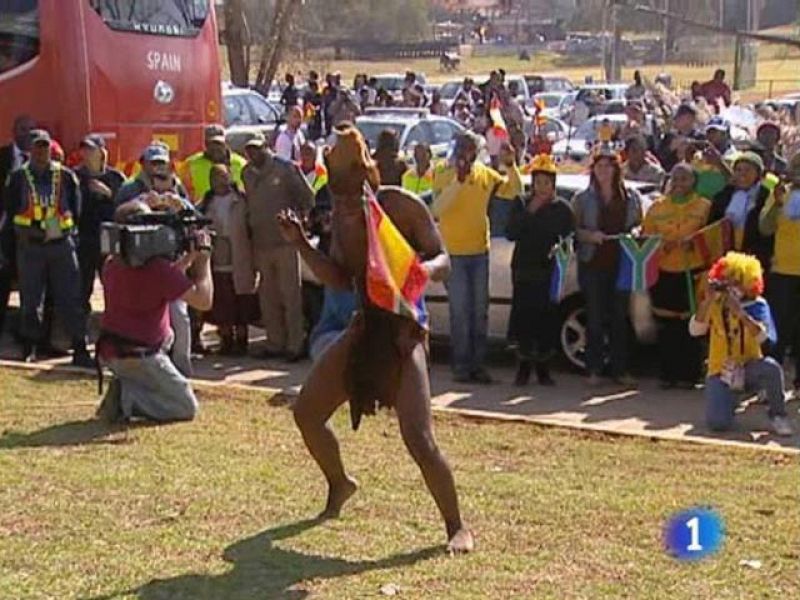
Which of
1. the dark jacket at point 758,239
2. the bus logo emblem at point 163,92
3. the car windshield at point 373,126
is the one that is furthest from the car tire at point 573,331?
the car windshield at point 373,126

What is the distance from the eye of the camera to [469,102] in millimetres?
32344

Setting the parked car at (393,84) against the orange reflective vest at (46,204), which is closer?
the orange reflective vest at (46,204)

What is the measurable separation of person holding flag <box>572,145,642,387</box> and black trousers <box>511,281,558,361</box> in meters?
0.30

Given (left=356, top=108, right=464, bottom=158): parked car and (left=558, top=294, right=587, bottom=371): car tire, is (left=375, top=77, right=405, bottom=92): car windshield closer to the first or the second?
(left=356, top=108, right=464, bottom=158): parked car

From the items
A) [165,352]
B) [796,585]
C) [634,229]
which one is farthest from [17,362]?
[796,585]

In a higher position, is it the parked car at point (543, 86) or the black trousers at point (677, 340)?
the parked car at point (543, 86)

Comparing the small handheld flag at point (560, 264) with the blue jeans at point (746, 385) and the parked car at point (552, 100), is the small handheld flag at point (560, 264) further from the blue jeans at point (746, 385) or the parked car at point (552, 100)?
the parked car at point (552, 100)

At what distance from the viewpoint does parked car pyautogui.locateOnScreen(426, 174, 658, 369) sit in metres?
11.8

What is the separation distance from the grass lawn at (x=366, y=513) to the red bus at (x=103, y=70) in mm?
4985

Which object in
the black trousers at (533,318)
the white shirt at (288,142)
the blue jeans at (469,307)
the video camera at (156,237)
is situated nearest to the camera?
the video camera at (156,237)

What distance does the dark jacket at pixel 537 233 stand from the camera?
445 inches

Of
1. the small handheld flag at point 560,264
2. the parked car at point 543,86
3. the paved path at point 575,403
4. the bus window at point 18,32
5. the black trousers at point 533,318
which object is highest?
the bus window at point 18,32

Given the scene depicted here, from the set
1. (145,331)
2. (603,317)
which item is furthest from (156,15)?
(145,331)

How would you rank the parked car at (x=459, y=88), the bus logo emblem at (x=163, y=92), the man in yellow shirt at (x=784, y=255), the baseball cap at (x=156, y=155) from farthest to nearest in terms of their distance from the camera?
the parked car at (x=459, y=88) → the bus logo emblem at (x=163, y=92) → the baseball cap at (x=156, y=155) → the man in yellow shirt at (x=784, y=255)
